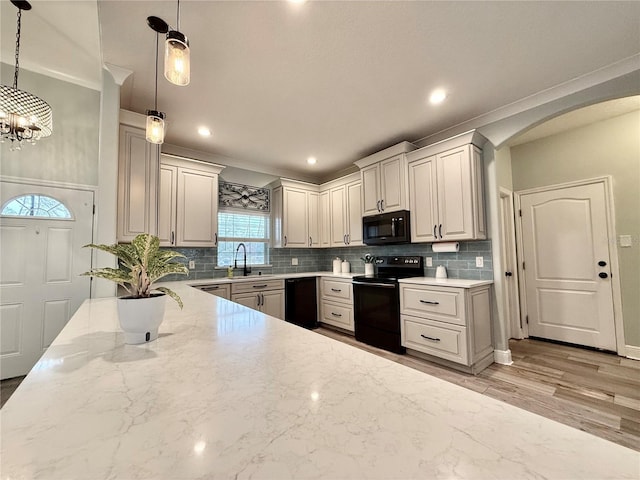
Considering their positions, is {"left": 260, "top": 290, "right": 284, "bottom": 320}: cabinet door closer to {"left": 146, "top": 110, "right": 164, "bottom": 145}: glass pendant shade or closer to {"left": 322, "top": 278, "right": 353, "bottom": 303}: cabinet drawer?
{"left": 322, "top": 278, "right": 353, "bottom": 303}: cabinet drawer

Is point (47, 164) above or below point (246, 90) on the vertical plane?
below

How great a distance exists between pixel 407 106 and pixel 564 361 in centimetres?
325

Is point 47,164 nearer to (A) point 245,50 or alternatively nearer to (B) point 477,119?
(A) point 245,50

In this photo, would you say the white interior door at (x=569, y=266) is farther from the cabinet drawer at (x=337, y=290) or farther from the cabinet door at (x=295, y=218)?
the cabinet door at (x=295, y=218)

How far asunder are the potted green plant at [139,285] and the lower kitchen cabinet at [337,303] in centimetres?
303

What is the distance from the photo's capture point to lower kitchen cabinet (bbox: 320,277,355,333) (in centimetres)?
387

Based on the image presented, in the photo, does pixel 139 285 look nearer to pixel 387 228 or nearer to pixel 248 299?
pixel 248 299

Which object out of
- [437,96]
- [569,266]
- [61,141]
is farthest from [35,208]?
[569,266]

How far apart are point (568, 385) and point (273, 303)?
127 inches

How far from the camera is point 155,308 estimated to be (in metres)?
1.02

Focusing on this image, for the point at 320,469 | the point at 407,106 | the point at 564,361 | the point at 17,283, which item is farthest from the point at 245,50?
the point at 564,361

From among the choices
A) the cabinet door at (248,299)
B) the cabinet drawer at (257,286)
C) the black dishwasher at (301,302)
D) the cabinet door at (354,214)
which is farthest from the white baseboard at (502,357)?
the cabinet door at (248,299)

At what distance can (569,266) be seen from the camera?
11.5ft

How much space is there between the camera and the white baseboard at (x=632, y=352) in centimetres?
298
